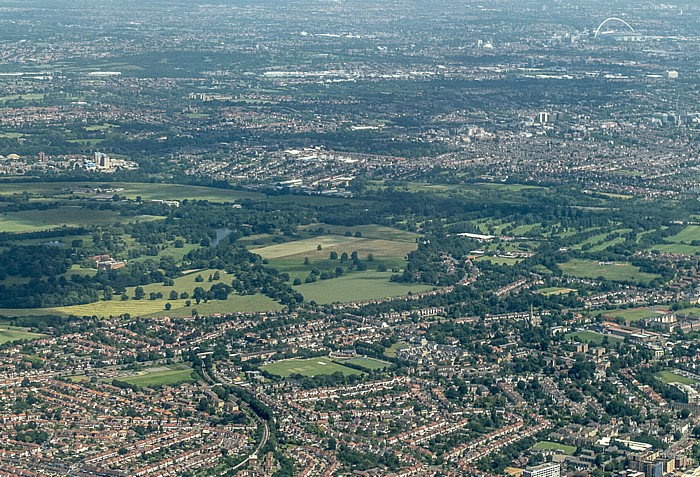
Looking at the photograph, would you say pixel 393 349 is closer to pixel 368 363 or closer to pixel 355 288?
pixel 368 363

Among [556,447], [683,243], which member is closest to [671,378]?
[556,447]

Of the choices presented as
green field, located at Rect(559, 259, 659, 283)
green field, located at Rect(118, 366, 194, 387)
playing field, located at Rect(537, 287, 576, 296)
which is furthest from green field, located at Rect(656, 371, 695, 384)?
green field, located at Rect(559, 259, 659, 283)

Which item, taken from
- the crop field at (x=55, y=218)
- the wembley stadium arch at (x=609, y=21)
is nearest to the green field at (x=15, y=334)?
the crop field at (x=55, y=218)

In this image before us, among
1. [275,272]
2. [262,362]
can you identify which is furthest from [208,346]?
[275,272]

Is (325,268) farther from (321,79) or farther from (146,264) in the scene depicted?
(321,79)

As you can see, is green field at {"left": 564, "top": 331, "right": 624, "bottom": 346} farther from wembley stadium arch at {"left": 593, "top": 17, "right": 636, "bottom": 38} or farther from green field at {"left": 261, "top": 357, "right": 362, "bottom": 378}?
wembley stadium arch at {"left": 593, "top": 17, "right": 636, "bottom": 38}
